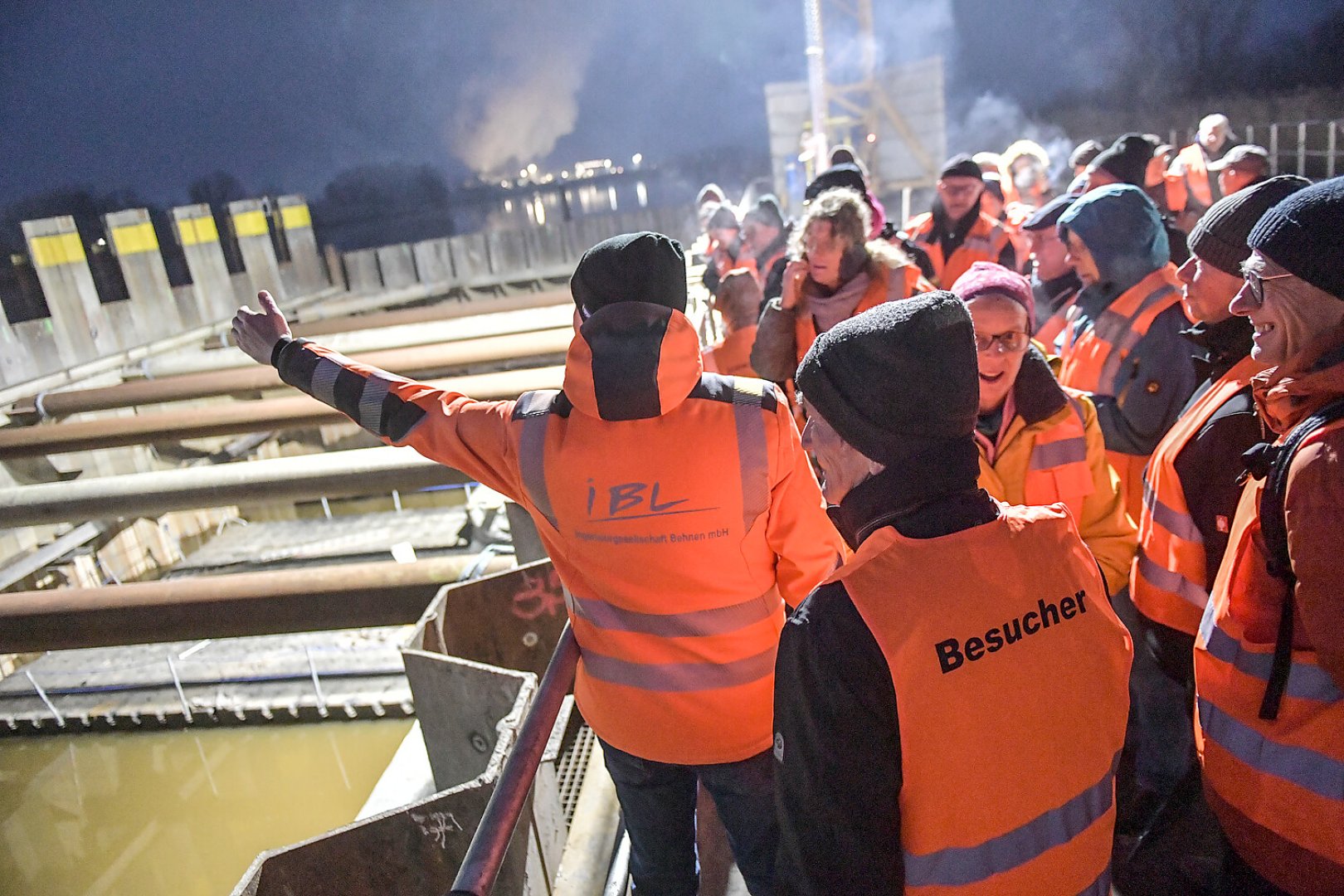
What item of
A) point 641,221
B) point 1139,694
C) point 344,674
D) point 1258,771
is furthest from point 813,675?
point 641,221

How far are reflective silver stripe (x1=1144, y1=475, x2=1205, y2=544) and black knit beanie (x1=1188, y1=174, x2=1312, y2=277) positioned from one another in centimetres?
60

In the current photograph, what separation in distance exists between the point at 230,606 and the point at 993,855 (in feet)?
9.62

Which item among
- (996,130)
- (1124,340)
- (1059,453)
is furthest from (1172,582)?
(996,130)

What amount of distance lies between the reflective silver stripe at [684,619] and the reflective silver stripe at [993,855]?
0.68m

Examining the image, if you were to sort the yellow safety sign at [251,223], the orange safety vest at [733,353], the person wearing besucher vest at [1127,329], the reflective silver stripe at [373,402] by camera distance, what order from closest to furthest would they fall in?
the reflective silver stripe at [373,402], the person wearing besucher vest at [1127,329], the orange safety vest at [733,353], the yellow safety sign at [251,223]

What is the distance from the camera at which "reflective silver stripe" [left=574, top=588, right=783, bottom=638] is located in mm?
1620

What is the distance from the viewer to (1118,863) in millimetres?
2188

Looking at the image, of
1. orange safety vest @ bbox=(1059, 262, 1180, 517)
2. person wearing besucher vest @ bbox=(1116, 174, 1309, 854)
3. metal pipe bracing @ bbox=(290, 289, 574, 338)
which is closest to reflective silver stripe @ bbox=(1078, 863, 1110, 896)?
person wearing besucher vest @ bbox=(1116, 174, 1309, 854)

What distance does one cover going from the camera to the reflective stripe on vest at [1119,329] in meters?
2.54

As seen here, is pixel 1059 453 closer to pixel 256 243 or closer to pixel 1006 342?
pixel 1006 342

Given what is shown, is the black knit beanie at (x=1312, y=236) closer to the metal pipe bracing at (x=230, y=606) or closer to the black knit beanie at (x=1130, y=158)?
the metal pipe bracing at (x=230, y=606)

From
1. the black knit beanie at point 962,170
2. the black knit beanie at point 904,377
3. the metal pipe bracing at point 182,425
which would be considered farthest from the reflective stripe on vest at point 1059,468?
the black knit beanie at point 962,170

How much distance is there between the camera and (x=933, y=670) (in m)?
0.95

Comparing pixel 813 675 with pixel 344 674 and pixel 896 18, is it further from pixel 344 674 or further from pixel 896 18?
pixel 896 18
